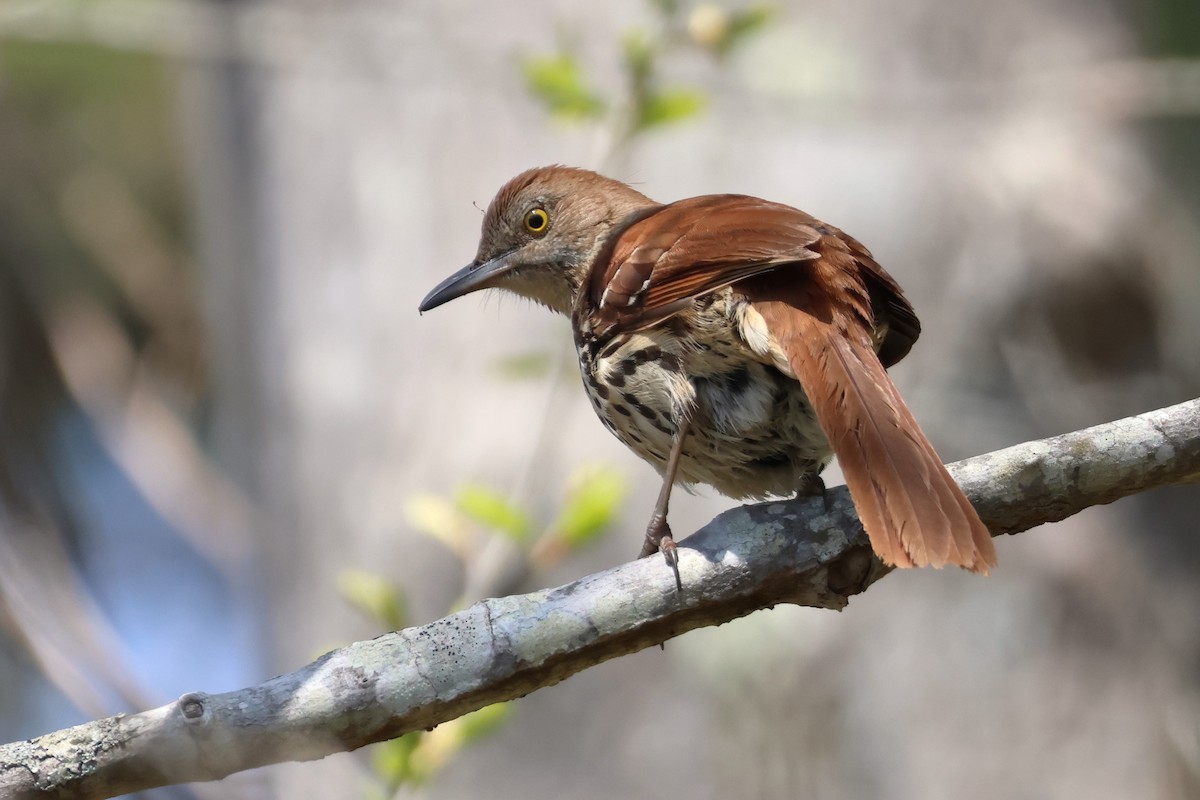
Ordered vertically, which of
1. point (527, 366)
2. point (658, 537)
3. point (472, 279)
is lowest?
point (658, 537)

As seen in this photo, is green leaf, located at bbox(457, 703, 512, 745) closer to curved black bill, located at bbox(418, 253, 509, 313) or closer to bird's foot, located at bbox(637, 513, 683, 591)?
bird's foot, located at bbox(637, 513, 683, 591)

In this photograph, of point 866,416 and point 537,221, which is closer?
point 866,416

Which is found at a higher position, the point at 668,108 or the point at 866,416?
the point at 668,108

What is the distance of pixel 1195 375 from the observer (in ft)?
13.1

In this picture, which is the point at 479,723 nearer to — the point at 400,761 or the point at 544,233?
the point at 400,761

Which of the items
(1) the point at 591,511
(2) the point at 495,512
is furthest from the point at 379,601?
(1) the point at 591,511

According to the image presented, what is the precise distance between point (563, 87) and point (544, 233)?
42 cm

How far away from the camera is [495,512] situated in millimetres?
2732

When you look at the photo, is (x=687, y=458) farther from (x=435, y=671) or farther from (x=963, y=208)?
(x=963, y=208)

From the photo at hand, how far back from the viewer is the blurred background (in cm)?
360

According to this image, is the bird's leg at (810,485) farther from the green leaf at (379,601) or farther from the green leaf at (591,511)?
the green leaf at (379,601)

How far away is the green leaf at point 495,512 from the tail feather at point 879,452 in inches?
30.1

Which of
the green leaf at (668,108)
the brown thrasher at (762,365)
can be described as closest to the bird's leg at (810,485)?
the brown thrasher at (762,365)

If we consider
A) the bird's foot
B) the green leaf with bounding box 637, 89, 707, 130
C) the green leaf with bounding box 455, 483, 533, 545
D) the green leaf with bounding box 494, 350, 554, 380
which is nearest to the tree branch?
the bird's foot
